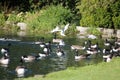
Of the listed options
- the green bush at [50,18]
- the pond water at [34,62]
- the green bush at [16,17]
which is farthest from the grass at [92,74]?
the green bush at [16,17]

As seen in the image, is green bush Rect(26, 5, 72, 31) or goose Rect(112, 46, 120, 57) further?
green bush Rect(26, 5, 72, 31)

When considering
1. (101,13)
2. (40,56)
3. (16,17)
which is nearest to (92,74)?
(40,56)

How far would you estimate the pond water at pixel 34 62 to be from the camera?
27.3 meters

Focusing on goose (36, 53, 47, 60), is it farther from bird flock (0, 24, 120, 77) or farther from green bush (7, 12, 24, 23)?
green bush (7, 12, 24, 23)

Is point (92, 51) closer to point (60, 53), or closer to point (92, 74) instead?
point (60, 53)

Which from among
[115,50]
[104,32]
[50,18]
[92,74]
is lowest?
[104,32]

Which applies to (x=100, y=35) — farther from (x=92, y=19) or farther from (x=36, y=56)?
(x=36, y=56)

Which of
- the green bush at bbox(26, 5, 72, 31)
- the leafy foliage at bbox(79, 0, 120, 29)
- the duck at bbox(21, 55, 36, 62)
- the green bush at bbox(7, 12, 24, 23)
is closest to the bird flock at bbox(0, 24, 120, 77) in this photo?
the duck at bbox(21, 55, 36, 62)

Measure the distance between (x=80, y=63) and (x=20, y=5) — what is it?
2422 centimetres

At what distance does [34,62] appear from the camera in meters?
31.8

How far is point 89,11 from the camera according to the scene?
49.0m

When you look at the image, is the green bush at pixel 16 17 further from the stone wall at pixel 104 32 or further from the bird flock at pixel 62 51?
the bird flock at pixel 62 51

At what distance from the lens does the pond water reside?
89.6 ft

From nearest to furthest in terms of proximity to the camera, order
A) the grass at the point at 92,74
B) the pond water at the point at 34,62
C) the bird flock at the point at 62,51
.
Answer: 1. the grass at the point at 92,74
2. the pond water at the point at 34,62
3. the bird flock at the point at 62,51
